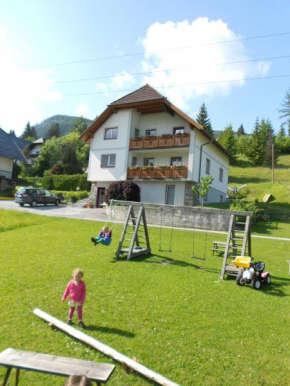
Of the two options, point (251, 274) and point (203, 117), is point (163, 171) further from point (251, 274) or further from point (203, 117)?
point (203, 117)

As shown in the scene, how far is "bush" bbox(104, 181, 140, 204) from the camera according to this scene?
25891 mm

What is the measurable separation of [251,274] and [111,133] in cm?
2465

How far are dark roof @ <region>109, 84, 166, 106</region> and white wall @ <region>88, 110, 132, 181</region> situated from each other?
3.47 feet

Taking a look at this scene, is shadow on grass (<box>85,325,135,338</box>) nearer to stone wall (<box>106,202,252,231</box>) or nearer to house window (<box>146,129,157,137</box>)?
stone wall (<box>106,202,252,231</box>)

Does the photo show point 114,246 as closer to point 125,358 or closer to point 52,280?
point 52,280

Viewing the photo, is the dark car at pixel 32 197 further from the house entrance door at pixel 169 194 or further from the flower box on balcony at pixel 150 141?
the house entrance door at pixel 169 194

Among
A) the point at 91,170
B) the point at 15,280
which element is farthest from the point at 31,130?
the point at 15,280

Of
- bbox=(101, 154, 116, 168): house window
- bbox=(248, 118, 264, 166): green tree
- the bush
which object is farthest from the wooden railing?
bbox=(248, 118, 264, 166): green tree

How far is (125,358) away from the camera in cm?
441

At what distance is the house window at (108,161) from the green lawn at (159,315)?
19.0 meters

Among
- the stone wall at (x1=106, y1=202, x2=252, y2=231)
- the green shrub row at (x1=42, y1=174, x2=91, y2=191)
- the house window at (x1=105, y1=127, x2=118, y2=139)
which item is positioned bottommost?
the stone wall at (x1=106, y1=202, x2=252, y2=231)

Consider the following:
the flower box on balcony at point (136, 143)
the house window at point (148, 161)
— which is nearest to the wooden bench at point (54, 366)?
Answer: the flower box on balcony at point (136, 143)

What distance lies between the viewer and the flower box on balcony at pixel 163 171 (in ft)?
87.7

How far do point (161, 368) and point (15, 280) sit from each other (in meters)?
5.16
